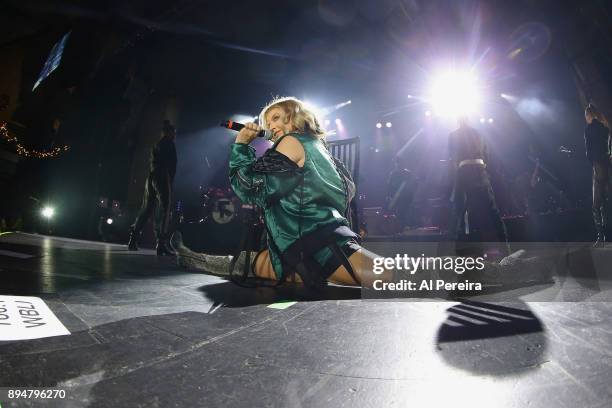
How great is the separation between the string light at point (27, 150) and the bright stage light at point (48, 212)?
5.08ft

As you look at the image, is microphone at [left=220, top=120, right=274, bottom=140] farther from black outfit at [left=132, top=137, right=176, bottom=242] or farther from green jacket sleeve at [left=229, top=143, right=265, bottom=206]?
black outfit at [left=132, top=137, right=176, bottom=242]

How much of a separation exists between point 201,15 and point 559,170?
33.2 ft

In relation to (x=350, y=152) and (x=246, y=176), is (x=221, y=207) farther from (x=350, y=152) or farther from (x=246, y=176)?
(x=246, y=176)

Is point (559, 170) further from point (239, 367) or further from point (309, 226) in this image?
point (239, 367)

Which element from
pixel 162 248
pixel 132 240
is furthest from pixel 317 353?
pixel 132 240

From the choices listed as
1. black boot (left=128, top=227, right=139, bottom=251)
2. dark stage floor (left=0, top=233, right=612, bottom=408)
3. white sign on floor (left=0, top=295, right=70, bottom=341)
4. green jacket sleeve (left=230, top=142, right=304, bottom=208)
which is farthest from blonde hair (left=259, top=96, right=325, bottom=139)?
black boot (left=128, top=227, right=139, bottom=251)

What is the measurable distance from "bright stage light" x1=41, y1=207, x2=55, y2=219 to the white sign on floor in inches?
332

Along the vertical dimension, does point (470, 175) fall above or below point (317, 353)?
above

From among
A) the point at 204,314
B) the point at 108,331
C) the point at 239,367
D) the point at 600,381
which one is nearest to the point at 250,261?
the point at 204,314

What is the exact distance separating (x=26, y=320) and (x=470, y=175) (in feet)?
12.6

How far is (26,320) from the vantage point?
1.10 metres

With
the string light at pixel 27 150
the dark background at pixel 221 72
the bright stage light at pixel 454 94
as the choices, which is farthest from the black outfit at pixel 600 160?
the string light at pixel 27 150

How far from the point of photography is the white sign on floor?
97 centimetres

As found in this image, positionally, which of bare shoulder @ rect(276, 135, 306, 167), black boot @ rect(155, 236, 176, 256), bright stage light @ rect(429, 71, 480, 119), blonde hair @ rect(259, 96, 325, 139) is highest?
bright stage light @ rect(429, 71, 480, 119)
